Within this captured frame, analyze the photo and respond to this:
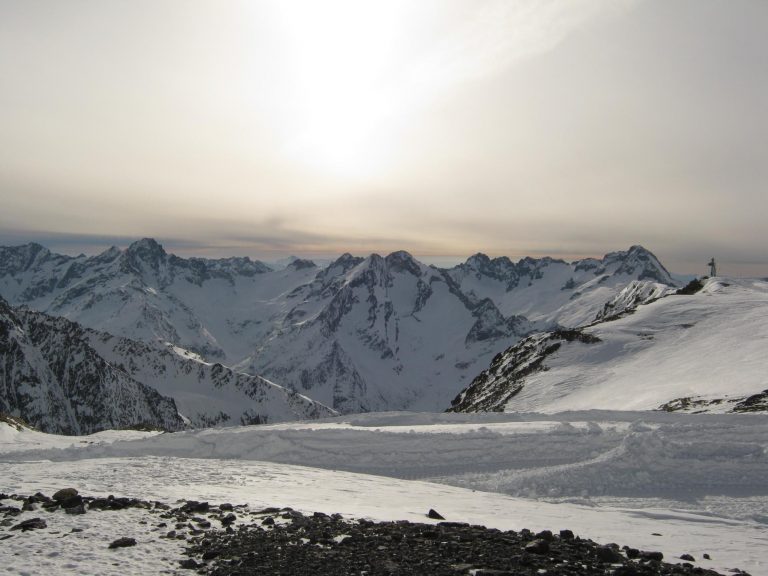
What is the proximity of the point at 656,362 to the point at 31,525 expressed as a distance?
42.5 meters

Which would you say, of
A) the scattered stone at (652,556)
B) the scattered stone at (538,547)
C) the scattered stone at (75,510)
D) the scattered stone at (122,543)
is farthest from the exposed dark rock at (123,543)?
the scattered stone at (652,556)

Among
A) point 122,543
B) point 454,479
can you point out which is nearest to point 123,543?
point 122,543

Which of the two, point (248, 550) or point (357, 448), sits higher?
point (248, 550)

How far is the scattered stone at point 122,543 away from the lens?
31.2 ft

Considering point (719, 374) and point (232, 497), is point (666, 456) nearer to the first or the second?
point (232, 497)

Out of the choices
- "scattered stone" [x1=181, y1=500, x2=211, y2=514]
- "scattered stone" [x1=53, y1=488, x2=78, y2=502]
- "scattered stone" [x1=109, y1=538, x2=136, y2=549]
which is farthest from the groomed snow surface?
"scattered stone" [x1=181, y1=500, x2=211, y2=514]

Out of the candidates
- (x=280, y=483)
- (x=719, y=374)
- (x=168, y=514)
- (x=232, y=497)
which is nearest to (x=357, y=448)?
(x=280, y=483)

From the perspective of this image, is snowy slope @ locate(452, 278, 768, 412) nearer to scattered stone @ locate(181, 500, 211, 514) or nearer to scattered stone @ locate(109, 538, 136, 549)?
scattered stone @ locate(181, 500, 211, 514)

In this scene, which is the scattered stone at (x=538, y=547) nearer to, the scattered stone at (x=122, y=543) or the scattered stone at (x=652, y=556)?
the scattered stone at (x=652, y=556)

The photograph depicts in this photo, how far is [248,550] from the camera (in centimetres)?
941

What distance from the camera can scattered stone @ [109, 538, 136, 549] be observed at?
9506 mm

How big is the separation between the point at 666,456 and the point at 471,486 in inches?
226

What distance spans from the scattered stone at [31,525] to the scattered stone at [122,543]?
5.80ft

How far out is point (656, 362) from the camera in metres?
43.3
